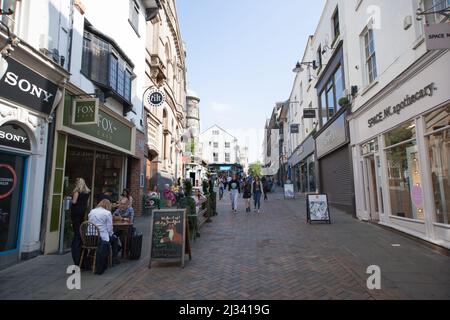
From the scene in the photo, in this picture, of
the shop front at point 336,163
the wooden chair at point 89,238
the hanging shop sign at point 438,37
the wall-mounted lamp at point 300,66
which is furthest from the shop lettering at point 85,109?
the wall-mounted lamp at point 300,66

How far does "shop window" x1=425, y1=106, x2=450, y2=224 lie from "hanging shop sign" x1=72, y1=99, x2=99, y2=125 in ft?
26.2

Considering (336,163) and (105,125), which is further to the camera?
(336,163)

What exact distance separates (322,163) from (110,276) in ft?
46.6

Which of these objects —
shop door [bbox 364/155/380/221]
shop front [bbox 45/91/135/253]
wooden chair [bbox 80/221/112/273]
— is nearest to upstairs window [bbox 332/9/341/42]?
shop door [bbox 364/155/380/221]

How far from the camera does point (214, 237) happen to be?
27.5 ft

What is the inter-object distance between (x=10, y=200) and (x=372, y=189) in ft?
35.3

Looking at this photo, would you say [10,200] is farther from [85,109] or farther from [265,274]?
[265,274]

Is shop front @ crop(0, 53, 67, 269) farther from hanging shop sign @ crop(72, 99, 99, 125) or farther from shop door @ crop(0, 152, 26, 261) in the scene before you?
hanging shop sign @ crop(72, 99, 99, 125)

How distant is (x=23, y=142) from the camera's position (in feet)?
20.6

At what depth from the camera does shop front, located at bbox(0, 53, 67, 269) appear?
228 inches

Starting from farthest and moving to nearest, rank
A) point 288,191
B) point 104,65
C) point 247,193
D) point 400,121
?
1. point 288,191
2. point 247,193
3. point 104,65
4. point 400,121

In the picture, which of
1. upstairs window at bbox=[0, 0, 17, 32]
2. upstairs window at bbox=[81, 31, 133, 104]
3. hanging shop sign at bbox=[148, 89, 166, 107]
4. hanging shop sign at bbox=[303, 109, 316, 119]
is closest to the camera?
upstairs window at bbox=[0, 0, 17, 32]

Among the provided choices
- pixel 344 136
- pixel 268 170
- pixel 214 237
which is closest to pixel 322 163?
pixel 344 136

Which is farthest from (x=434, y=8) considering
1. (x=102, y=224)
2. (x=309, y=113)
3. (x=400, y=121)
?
(x=309, y=113)
